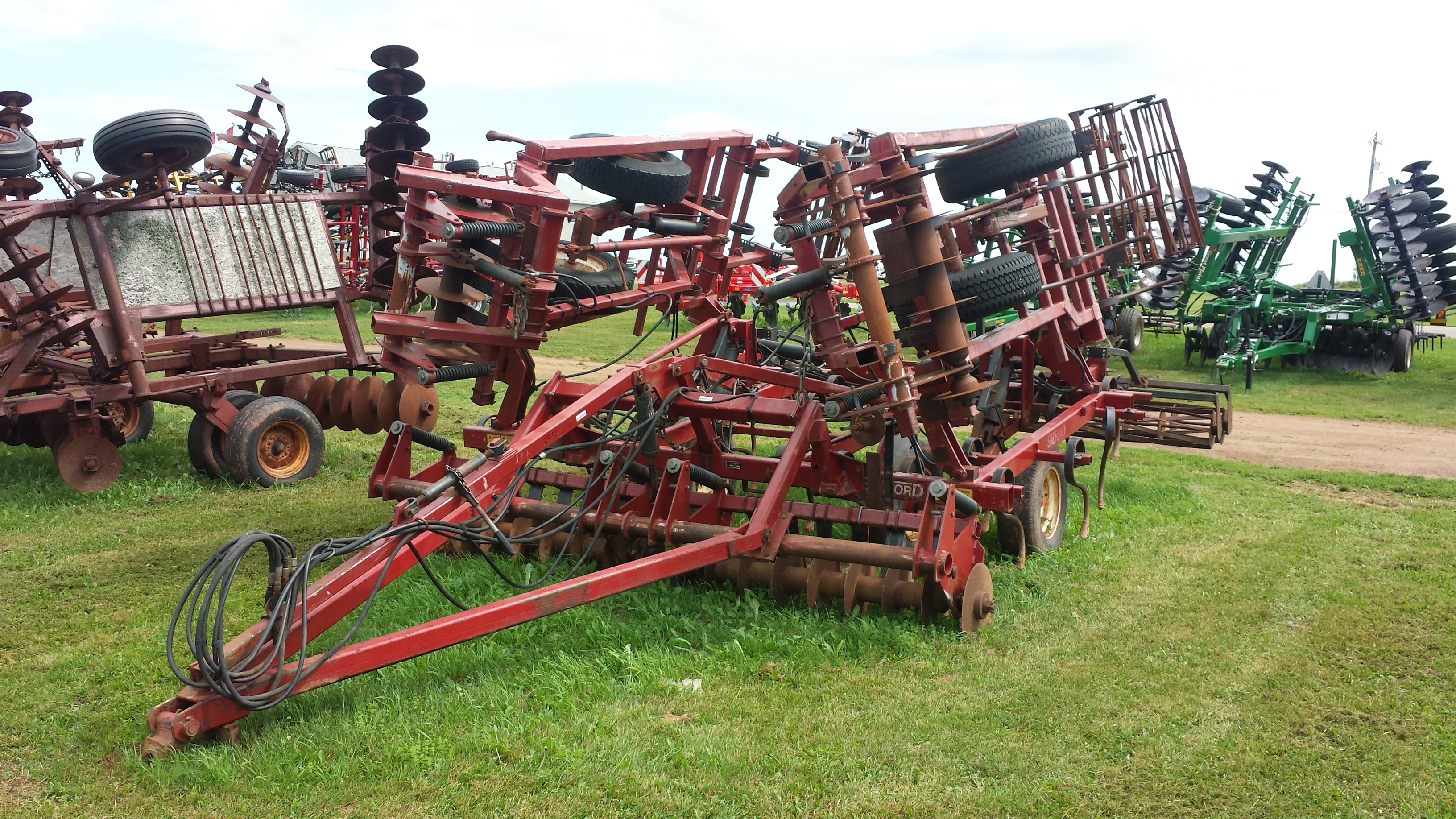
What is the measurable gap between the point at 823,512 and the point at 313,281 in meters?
6.07

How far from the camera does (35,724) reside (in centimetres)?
467

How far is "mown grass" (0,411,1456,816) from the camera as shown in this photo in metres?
4.01

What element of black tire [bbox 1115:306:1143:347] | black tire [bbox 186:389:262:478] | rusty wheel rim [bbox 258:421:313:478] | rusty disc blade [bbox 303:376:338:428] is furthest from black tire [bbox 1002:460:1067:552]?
black tire [bbox 1115:306:1143:347]

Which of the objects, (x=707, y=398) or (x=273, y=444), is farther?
(x=273, y=444)

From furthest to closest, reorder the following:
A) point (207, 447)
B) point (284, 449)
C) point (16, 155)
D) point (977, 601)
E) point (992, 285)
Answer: point (16, 155) → point (284, 449) → point (207, 447) → point (992, 285) → point (977, 601)

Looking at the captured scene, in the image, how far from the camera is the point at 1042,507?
24.7 ft

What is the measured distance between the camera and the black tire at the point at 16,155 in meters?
12.8

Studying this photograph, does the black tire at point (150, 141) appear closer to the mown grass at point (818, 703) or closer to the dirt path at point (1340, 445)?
the mown grass at point (818, 703)

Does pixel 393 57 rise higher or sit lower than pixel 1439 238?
higher

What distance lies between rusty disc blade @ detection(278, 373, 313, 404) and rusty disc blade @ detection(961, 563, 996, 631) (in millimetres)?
7337

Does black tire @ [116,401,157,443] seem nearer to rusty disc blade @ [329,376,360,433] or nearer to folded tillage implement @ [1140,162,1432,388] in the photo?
rusty disc blade @ [329,376,360,433]

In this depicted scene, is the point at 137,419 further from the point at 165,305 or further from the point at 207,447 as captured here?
the point at 165,305

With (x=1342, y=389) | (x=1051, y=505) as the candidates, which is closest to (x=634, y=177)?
(x=1051, y=505)

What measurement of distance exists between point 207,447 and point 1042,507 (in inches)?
274
